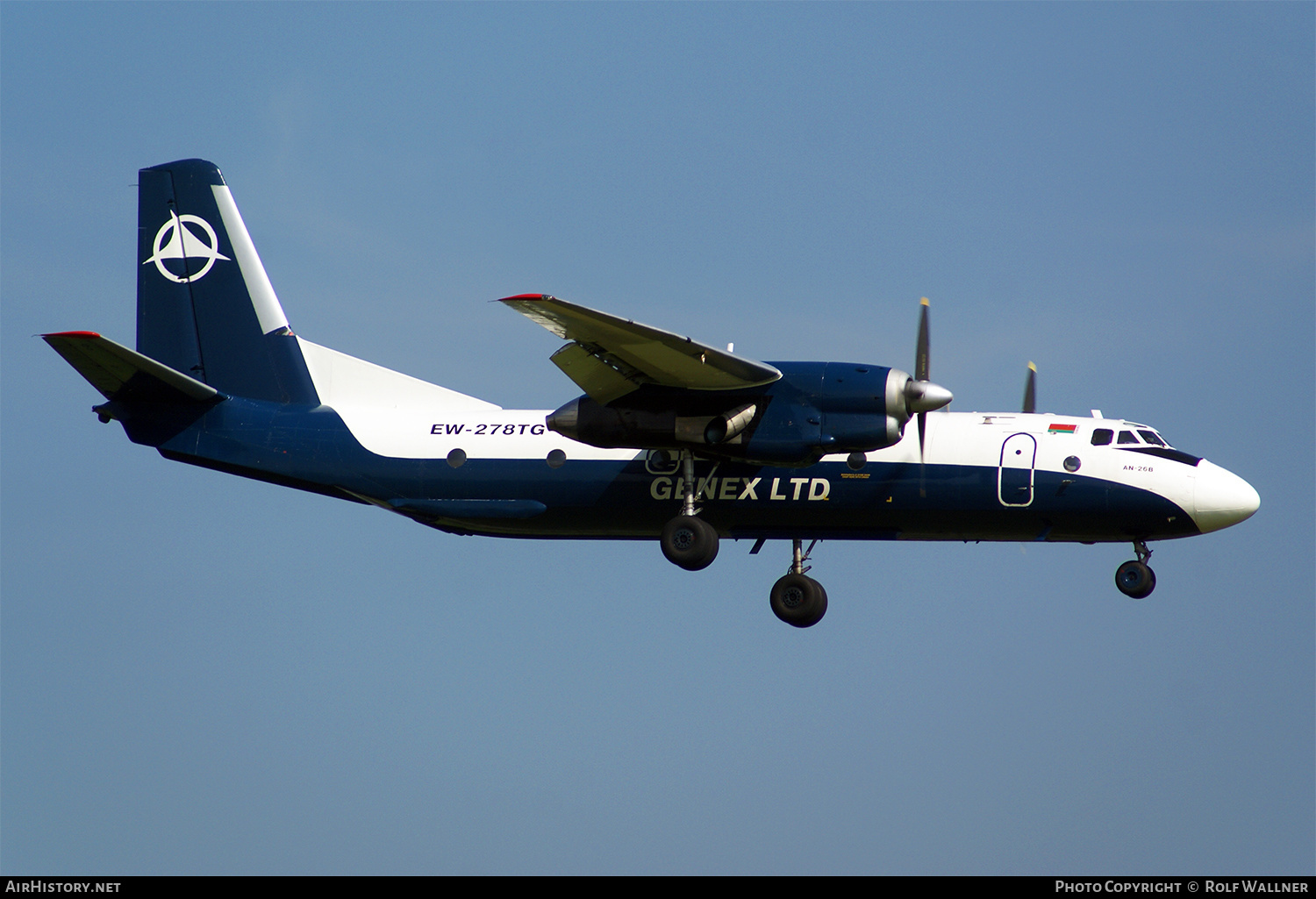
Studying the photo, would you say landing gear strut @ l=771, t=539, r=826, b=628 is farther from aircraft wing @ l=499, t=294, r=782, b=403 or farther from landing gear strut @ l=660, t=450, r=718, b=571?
aircraft wing @ l=499, t=294, r=782, b=403

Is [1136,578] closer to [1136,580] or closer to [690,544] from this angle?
[1136,580]

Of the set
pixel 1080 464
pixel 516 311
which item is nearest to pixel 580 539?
pixel 516 311

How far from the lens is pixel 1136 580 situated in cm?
2259

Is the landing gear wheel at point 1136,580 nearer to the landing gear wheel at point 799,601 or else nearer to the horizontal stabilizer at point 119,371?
the landing gear wheel at point 799,601

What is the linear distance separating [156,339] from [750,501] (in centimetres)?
1135

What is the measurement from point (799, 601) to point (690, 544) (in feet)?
9.55

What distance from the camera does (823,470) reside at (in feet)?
Result: 75.5

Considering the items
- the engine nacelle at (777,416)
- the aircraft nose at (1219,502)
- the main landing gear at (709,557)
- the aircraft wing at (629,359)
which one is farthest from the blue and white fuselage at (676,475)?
the aircraft wing at (629,359)

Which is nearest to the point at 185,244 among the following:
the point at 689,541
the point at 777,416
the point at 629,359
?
the point at 629,359

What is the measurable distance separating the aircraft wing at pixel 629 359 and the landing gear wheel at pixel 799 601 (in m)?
4.23

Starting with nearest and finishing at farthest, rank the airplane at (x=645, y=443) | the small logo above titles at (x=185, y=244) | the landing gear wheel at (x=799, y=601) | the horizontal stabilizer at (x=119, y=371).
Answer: the airplane at (x=645, y=443) < the horizontal stabilizer at (x=119, y=371) < the landing gear wheel at (x=799, y=601) < the small logo above titles at (x=185, y=244)

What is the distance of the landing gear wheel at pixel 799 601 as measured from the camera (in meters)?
24.1
